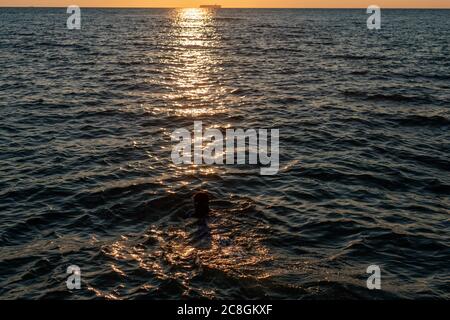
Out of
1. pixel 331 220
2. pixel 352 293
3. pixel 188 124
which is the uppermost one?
pixel 188 124

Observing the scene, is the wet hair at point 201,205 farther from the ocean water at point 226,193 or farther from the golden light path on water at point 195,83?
the golden light path on water at point 195,83

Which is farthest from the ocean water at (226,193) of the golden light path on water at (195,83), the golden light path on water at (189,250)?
the golden light path on water at (195,83)

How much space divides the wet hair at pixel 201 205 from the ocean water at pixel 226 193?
0.38m

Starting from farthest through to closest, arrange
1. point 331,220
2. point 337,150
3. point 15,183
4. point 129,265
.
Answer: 1. point 337,150
2. point 15,183
3. point 331,220
4. point 129,265

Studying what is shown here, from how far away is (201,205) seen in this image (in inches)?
676

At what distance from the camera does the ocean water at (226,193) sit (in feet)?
45.1

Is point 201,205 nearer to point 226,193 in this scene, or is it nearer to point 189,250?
point 189,250

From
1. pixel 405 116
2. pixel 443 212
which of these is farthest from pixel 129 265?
pixel 405 116

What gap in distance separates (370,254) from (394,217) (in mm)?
2968

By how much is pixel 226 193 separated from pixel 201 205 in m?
2.59

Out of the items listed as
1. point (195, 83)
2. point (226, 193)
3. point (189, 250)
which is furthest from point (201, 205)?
point (195, 83)

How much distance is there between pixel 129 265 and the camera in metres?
14.3

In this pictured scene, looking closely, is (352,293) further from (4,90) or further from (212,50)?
(212,50)

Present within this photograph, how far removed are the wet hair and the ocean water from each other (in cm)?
38
